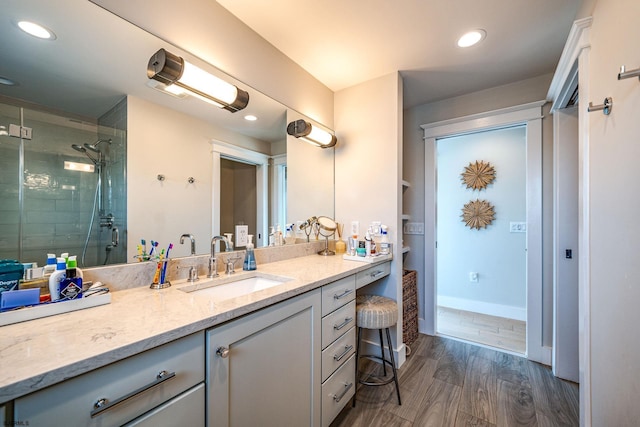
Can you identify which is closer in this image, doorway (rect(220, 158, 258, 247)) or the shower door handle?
the shower door handle

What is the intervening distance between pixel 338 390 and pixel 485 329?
219cm

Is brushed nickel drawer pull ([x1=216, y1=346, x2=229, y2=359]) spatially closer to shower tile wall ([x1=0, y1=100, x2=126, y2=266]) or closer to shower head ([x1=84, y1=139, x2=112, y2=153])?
shower tile wall ([x1=0, y1=100, x2=126, y2=266])

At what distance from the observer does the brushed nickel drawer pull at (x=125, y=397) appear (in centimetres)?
61

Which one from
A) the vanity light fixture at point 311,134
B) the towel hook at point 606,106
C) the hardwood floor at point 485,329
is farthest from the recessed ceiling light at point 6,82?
the hardwood floor at point 485,329

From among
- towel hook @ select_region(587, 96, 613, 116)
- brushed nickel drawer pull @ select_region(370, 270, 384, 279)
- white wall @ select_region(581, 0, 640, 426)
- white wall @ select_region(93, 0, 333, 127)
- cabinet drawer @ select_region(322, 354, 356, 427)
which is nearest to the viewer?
white wall @ select_region(581, 0, 640, 426)

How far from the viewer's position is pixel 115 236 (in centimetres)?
114

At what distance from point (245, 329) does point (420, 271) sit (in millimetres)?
2216

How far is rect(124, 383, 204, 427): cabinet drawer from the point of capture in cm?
69

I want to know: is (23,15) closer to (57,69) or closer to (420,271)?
(57,69)

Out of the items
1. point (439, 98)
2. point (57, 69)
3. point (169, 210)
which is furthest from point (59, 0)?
point (439, 98)

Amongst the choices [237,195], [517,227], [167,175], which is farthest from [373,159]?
[517,227]

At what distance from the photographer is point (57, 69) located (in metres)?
1.01

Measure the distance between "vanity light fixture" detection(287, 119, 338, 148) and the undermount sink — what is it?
3.69ft

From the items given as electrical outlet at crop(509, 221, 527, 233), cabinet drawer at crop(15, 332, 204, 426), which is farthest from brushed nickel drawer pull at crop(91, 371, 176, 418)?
electrical outlet at crop(509, 221, 527, 233)
